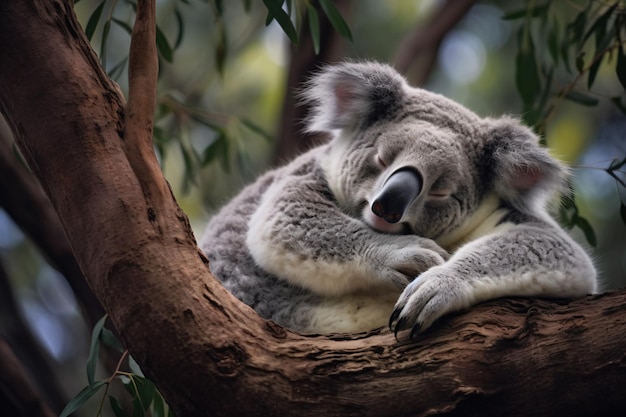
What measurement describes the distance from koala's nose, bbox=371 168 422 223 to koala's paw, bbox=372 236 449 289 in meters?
0.09

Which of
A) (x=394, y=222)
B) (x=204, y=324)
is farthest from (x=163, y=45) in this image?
(x=204, y=324)

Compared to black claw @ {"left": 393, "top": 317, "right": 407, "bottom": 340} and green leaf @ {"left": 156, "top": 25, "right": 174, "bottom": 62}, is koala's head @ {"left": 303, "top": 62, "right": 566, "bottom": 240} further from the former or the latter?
green leaf @ {"left": 156, "top": 25, "right": 174, "bottom": 62}

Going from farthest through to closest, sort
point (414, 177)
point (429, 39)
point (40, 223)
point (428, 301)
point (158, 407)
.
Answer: point (429, 39) → point (40, 223) → point (158, 407) → point (414, 177) → point (428, 301)

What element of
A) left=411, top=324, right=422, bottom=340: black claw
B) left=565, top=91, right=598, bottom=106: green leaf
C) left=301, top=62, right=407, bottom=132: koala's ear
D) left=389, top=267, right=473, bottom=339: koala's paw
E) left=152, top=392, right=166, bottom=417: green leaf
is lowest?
left=152, top=392, right=166, bottom=417: green leaf

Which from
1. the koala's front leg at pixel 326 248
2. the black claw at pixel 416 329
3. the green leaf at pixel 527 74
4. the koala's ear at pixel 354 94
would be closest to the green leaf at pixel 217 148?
the koala's ear at pixel 354 94

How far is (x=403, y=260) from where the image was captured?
211cm

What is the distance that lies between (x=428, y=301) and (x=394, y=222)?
16.4 inches

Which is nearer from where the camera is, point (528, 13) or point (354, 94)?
point (354, 94)

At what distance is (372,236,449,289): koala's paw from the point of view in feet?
6.92

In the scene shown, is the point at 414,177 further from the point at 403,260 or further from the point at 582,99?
the point at 582,99

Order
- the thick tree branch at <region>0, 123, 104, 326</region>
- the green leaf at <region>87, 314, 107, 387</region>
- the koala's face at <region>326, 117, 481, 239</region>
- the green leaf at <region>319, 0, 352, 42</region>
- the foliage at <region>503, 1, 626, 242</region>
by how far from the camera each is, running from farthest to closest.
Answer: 1. the thick tree branch at <region>0, 123, 104, 326</region>
2. the foliage at <region>503, 1, 626, 242</region>
3. the green leaf at <region>319, 0, 352, 42</region>
4. the koala's face at <region>326, 117, 481, 239</region>
5. the green leaf at <region>87, 314, 107, 387</region>

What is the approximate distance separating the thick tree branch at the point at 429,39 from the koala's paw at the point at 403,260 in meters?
2.54

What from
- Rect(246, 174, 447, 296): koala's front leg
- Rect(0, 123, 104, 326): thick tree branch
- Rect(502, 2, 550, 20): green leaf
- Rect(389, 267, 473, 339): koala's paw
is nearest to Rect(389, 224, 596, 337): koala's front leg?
Rect(389, 267, 473, 339): koala's paw

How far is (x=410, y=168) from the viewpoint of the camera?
230 cm
